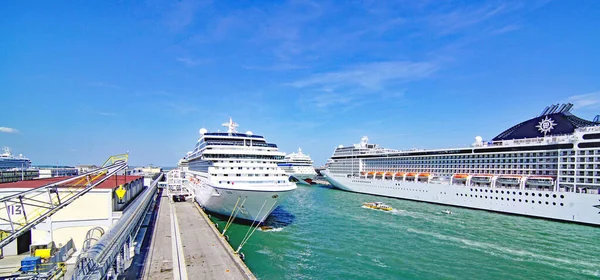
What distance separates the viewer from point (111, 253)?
35.0ft

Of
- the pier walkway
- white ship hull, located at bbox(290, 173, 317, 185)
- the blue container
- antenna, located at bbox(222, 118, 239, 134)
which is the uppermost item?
antenna, located at bbox(222, 118, 239, 134)

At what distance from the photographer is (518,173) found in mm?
39938

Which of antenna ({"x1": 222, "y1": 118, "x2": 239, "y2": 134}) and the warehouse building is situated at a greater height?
antenna ({"x1": 222, "y1": 118, "x2": 239, "y2": 134})

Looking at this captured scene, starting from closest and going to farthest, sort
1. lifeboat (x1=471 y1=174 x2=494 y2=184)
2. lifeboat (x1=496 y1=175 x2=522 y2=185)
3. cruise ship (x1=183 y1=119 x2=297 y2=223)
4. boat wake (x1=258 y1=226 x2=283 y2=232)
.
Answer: cruise ship (x1=183 y1=119 x2=297 y2=223) → boat wake (x1=258 y1=226 x2=283 y2=232) → lifeboat (x1=496 y1=175 x2=522 y2=185) → lifeboat (x1=471 y1=174 x2=494 y2=184)

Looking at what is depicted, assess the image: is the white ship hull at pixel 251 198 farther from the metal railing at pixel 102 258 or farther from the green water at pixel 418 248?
the metal railing at pixel 102 258

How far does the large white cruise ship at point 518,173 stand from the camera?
32500 mm

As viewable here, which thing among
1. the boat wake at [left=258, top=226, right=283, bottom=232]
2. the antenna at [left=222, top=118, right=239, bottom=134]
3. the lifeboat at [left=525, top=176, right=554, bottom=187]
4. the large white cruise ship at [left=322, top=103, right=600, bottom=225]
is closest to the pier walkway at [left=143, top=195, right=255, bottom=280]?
the boat wake at [left=258, top=226, right=283, bottom=232]

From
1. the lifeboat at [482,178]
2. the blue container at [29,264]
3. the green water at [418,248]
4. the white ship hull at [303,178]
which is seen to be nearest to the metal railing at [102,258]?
the blue container at [29,264]

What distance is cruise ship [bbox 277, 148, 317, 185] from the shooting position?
3586 inches

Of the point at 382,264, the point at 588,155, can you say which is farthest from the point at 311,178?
the point at 382,264

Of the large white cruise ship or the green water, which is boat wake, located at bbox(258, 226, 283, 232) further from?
the large white cruise ship

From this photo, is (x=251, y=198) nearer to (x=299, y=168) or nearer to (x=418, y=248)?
(x=418, y=248)

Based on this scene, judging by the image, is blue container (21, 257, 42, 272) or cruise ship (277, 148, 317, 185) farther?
cruise ship (277, 148, 317, 185)

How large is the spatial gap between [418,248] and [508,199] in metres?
23.9
